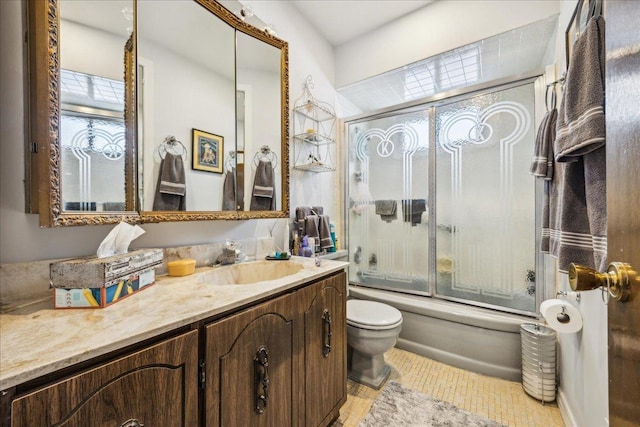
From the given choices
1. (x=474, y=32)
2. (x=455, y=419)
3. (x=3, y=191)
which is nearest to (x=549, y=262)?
(x=455, y=419)

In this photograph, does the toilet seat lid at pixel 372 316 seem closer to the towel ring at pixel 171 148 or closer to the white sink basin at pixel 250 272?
the white sink basin at pixel 250 272

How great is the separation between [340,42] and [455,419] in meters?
3.07

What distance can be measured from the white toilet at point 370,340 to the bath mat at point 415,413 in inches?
→ 5.8

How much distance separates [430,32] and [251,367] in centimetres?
260

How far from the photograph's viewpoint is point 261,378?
36.4 inches

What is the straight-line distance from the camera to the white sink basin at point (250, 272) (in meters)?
1.28

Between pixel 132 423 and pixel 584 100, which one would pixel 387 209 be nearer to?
pixel 584 100

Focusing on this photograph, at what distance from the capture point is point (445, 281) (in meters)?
2.10

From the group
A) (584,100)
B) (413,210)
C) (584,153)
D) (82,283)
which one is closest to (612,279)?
(584,153)

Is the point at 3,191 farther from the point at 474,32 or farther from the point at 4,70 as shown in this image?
the point at 474,32

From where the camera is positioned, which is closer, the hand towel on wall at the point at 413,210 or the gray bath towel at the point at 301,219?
the gray bath towel at the point at 301,219

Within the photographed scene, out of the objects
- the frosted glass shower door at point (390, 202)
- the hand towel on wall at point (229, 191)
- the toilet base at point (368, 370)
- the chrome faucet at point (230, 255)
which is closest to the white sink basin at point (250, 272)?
the chrome faucet at point (230, 255)

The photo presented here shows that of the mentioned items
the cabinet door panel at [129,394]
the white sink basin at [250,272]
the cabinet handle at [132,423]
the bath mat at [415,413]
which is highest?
the white sink basin at [250,272]

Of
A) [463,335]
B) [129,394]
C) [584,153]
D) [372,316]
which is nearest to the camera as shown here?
[129,394]
